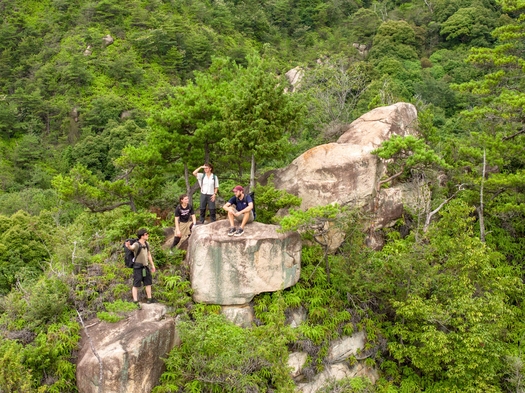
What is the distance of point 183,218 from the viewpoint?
12680 millimetres

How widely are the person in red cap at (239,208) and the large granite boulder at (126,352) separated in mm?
2882

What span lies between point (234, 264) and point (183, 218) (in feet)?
7.68

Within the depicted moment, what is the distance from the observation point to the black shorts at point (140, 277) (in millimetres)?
10461

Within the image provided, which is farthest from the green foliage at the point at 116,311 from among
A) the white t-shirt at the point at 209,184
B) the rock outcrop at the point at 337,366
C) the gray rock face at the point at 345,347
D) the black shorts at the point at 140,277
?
the gray rock face at the point at 345,347

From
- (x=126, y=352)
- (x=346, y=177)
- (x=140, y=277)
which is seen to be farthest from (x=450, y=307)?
(x=126, y=352)

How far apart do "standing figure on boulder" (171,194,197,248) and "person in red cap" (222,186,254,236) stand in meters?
1.50

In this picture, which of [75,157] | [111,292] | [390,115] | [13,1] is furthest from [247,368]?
[13,1]

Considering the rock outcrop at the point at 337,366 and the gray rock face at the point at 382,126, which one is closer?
the rock outcrop at the point at 337,366

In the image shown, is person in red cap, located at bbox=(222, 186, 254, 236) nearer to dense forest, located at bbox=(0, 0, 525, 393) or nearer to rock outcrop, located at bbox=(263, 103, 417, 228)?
dense forest, located at bbox=(0, 0, 525, 393)

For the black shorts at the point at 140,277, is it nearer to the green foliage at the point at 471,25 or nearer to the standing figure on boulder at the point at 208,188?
A: the standing figure on boulder at the point at 208,188

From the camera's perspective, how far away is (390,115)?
15.1 meters

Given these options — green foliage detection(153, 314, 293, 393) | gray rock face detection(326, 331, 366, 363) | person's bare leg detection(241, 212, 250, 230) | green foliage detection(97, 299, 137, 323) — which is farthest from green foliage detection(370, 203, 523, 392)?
green foliage detection(97, 299, 137, 323)

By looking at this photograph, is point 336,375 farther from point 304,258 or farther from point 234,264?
point 234,264

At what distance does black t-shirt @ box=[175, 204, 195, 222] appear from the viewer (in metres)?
12.5
